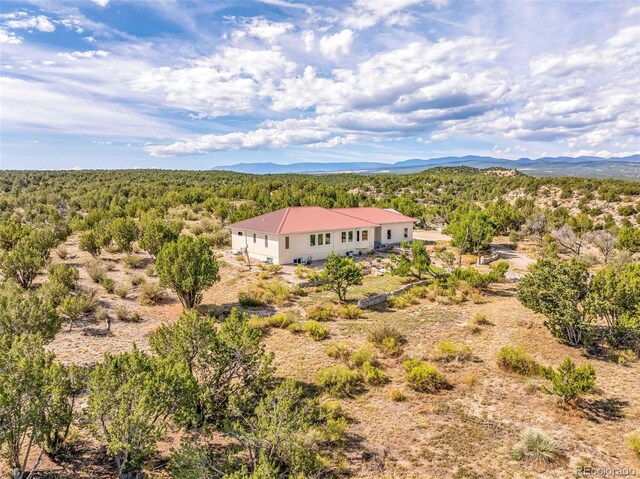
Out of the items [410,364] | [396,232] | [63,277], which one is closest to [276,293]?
[410,364]

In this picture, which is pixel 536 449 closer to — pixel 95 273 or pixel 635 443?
pixel 635 443

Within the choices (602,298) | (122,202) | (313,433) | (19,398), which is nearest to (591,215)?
(602,298)

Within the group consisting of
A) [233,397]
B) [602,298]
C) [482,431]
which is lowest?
[482,431]

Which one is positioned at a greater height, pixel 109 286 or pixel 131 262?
pixel 131 262

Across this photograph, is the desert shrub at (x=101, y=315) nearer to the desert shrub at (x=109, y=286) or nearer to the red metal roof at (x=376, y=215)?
the desert shrub at (x=109, y=286)

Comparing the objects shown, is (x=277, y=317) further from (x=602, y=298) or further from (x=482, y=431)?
(x=602, y=298)

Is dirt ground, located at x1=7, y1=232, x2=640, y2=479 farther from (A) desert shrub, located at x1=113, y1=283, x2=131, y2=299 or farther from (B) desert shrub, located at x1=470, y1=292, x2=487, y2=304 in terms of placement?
(B) desert shrub, located at x1=470, y1=292, x2=487, y2=304

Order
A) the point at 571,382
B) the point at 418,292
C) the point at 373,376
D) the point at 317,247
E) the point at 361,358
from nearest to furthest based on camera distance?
the point at 571,382
the point at 373,376
the point at 361,358
the point at 418,292
the point at 317,247
